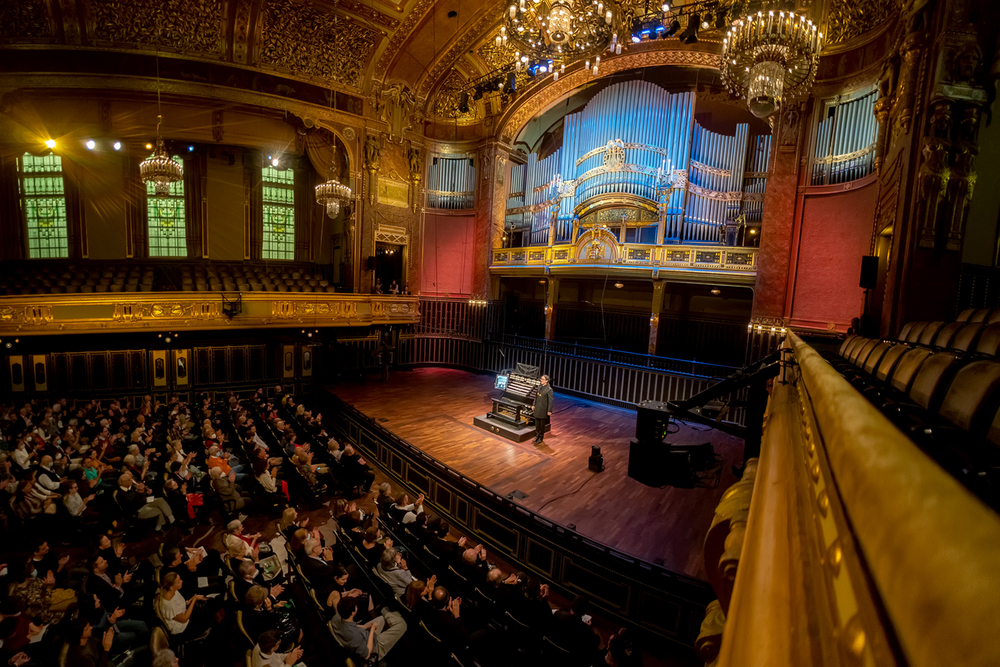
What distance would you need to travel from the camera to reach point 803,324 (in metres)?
9.82

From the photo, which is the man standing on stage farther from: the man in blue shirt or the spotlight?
the spotlight

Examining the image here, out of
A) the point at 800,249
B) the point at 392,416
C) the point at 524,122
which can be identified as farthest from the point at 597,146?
the point at 392,416

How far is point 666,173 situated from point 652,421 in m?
7.23

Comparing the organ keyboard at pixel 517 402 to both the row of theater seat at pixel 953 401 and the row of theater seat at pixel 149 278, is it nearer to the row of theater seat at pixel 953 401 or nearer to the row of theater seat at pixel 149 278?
the row of theater seat at pixel 953 401

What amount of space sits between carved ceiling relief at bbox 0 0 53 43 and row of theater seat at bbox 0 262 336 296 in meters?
5.59

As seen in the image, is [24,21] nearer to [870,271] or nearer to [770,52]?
[770,52]

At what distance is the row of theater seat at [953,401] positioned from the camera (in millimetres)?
1386

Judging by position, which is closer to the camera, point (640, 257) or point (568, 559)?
point (568, 559)

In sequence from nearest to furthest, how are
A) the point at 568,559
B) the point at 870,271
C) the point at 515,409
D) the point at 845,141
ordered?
the point at 568,559, the point at 870,271, the point at 845,141, the point at 515,409

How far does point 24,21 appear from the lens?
1098 cm

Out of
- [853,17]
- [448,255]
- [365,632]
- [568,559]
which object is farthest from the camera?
[448,255]

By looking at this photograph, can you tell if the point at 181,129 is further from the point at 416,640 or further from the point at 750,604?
the point at 750,604

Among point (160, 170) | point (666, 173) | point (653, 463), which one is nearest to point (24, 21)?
point (160, 170)

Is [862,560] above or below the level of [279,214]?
below
